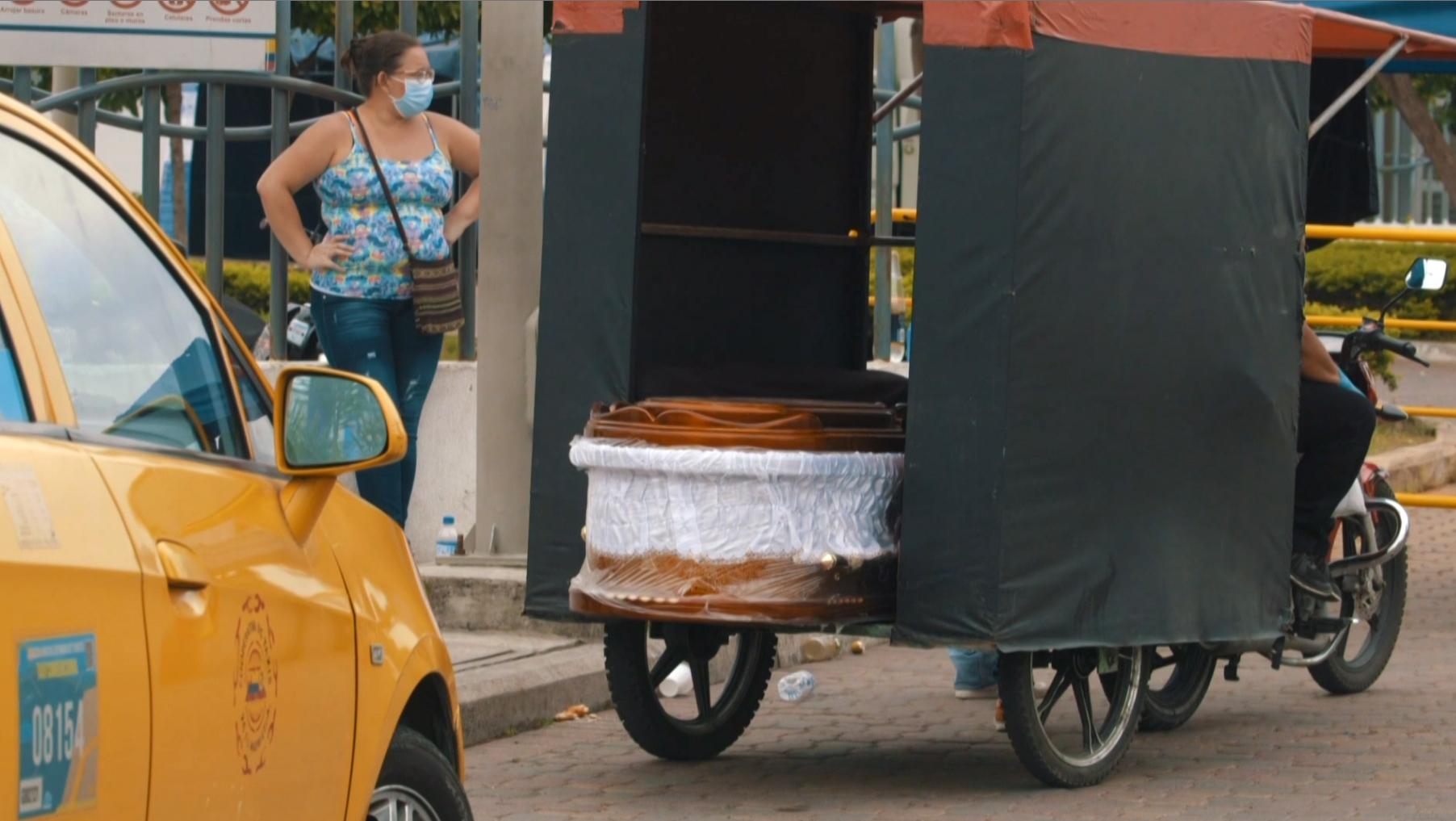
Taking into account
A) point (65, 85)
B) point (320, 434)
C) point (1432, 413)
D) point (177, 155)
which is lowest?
point (1432, 413)

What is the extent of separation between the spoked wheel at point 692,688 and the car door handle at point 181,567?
3392 millimetres

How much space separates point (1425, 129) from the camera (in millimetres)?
20484

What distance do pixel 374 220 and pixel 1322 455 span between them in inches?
130

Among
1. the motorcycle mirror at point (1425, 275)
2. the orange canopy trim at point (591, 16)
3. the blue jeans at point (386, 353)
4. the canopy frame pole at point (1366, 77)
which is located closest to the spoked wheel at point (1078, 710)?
the canopy frame pole at point (1366, 77)

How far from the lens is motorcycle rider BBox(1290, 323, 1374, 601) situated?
761cm

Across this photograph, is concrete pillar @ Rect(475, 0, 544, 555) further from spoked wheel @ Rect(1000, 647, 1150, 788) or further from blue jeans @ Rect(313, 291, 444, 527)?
spoked wheel @ Rect(1000, 647, 1150, 788)

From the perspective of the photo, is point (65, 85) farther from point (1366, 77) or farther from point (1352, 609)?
point (1352, 609)

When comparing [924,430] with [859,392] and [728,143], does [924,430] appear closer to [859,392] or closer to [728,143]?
[859,392]

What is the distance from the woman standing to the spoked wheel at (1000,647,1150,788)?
283 cm

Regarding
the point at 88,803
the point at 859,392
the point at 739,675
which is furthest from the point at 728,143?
the point at 88,803

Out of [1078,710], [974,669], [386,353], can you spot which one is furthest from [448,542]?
[1078,710]

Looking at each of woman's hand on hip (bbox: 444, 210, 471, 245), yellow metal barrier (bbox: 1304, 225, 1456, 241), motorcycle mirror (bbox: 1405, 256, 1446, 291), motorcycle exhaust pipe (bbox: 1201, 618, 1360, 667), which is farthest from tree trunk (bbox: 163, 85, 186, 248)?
motorcycle exhaust pipe (bbox: 1201, 618, 1360, 667)

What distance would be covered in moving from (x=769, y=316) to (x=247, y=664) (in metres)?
4.95

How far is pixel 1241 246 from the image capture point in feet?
21.6
